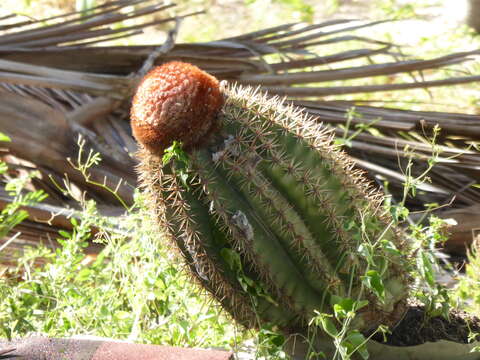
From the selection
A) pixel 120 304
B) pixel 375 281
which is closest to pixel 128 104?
pixel 120 304

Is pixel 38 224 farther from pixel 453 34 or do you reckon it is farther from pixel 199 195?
pixel 453 34

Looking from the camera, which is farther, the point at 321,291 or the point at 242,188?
the point at 321,291

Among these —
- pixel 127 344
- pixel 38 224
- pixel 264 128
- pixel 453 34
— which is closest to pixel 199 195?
pixel 264 128

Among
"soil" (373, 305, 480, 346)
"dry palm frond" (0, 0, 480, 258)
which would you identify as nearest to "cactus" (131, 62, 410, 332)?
"soil" (373, 305, 480, 346)

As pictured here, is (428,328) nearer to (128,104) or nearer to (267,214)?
(267,214)

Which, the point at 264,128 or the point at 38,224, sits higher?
the point at 264,128

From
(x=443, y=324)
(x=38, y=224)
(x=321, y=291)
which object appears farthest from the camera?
(x=38, y=224)

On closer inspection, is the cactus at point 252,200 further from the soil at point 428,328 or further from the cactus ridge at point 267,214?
the soil at point 428,328
